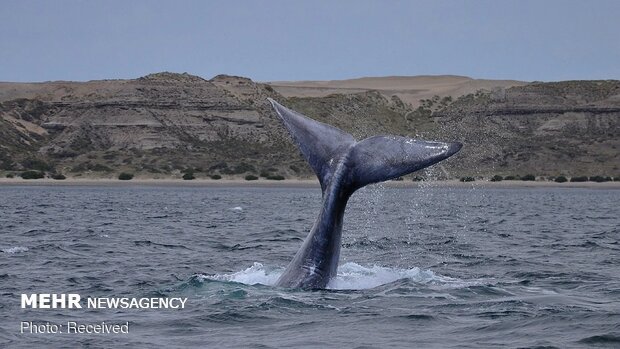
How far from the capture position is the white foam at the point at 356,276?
17.5 metres

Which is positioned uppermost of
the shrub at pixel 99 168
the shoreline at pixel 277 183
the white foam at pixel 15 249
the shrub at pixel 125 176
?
the white foam at pixel 15 249

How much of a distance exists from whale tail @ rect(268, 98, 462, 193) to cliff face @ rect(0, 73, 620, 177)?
91778 millimetres

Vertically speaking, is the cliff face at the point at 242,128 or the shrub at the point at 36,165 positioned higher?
the cliff face at the point at 242,128

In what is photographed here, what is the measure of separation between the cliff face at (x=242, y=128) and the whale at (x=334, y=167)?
91.8 meters

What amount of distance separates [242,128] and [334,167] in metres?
110

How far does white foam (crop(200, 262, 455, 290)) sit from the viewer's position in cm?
1745

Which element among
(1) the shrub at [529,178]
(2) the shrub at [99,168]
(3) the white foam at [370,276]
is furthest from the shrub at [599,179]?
(3) the white foam at [370,276]

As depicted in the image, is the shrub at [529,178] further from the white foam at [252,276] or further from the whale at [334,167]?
the whale at [334,167]

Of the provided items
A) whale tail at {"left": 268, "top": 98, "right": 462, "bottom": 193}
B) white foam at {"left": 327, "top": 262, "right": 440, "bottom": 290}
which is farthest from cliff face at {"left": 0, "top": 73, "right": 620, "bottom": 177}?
whale tail at {"left": 268, "top": 98, "right": 462, "bottom": 193}

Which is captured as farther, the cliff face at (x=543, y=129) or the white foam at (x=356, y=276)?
the cliff face at (x=543, y=129)

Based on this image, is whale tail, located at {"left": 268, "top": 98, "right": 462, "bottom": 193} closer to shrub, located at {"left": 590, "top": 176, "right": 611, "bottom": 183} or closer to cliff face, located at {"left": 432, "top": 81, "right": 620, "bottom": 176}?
shrub, located at {"left": 590, "top": 176, "right": 611, "bottom": 183}

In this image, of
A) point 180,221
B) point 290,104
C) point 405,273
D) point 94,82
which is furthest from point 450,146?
point 94,82

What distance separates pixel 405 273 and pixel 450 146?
5091 mm

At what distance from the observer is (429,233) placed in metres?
33.3
